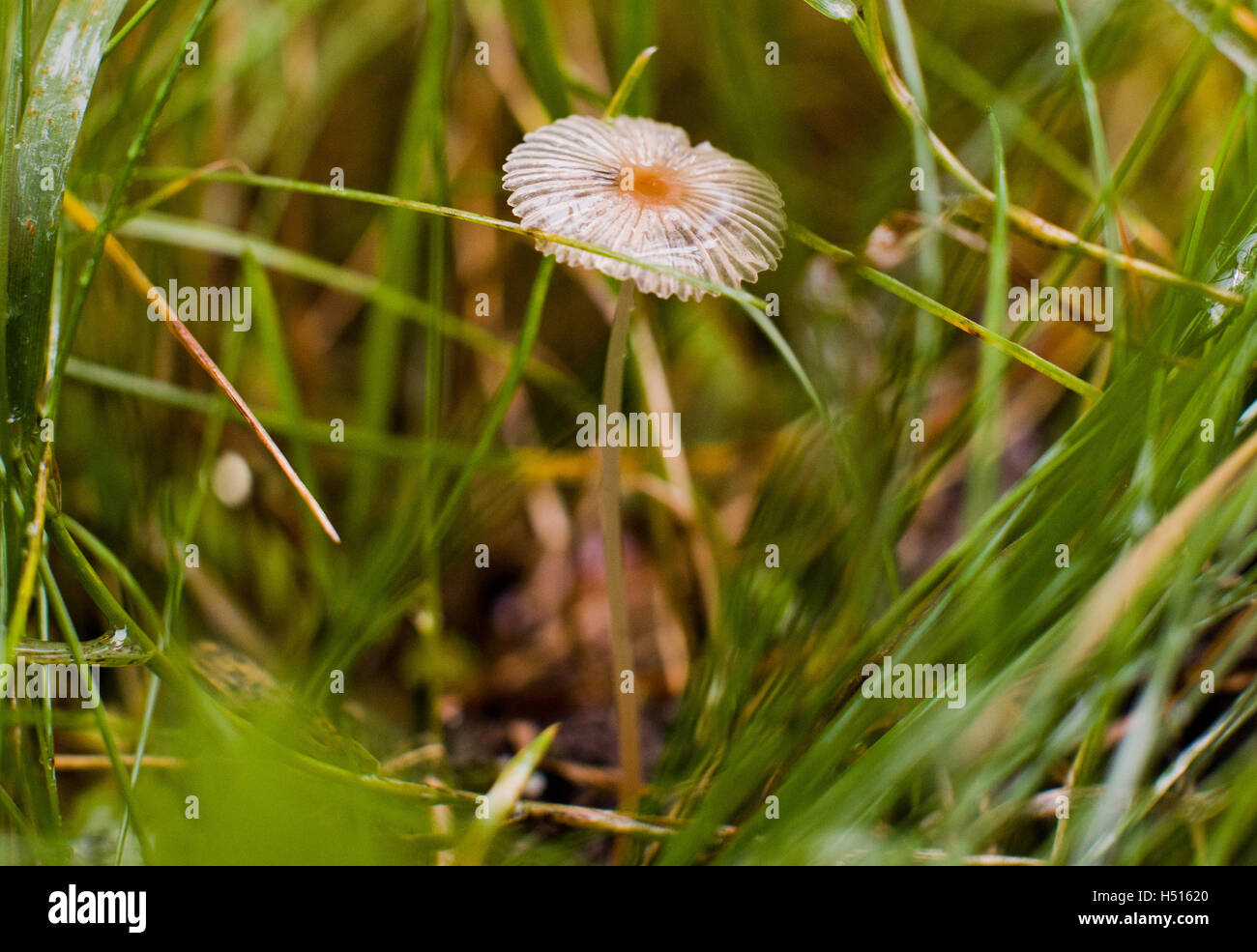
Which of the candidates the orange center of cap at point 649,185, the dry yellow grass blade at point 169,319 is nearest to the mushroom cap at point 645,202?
the orange center of cap at point 649,185

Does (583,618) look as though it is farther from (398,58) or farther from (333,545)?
(398,58)

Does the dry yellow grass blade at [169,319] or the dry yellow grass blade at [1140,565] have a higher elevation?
the dry yellow grass blade at [169,319]

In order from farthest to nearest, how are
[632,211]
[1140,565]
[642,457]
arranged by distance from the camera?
[642,457] < [632,211] < [1140,565]

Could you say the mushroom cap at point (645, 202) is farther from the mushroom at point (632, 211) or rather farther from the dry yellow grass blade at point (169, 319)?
the dry yellow grass blade at point (169, 319)

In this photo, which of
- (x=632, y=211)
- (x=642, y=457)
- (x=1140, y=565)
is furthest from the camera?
(x=642, y=457)

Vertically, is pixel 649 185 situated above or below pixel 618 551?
above

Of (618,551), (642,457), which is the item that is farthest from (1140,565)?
(642,457)

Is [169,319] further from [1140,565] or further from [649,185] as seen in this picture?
[1140,565]
